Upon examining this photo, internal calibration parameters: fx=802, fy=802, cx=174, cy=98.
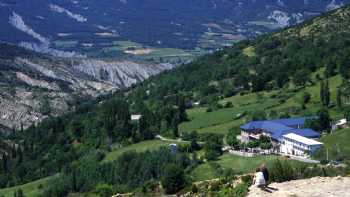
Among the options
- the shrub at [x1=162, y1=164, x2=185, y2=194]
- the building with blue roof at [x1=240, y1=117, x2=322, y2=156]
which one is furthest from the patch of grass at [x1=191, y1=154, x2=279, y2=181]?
the shrub at [x1=162, y1=164, x2=185, y2=194]

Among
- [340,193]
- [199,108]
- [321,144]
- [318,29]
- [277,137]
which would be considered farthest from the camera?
[318,29]

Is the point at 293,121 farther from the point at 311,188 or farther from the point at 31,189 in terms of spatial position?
the point at 311,188


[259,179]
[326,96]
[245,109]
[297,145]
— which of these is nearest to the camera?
[259,179]

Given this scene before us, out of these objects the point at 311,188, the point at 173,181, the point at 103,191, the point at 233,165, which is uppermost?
the point at 311,188

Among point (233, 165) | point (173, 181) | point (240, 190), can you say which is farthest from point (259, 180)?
point (233, 165)

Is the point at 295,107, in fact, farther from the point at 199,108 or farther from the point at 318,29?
the point at 318,29

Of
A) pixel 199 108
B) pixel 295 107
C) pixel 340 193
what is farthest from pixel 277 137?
pixel 340 193
